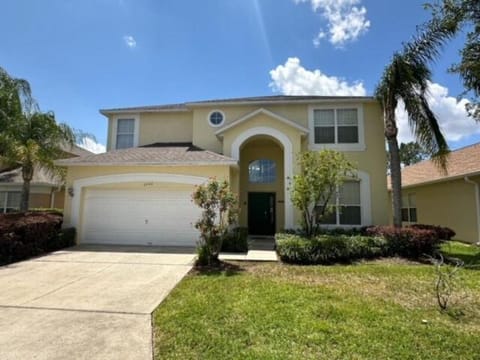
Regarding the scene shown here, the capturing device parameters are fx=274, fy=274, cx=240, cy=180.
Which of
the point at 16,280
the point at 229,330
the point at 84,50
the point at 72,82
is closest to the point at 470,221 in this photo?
the point at 229,330

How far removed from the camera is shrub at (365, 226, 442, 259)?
988 cm

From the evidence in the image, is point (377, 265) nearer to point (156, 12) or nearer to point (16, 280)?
point (16, 280)

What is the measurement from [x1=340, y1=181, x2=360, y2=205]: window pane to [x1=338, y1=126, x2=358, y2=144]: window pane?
7.07ft

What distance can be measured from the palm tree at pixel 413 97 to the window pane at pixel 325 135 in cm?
283

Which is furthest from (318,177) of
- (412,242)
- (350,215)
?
(350,215)

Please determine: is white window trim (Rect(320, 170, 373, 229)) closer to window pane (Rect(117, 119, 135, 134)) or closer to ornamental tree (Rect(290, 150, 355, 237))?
ornamental tree (Rect(290, 150, 355, 237))

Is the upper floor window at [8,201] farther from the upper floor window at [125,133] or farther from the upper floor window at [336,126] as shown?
the upper floor window at [336,126]

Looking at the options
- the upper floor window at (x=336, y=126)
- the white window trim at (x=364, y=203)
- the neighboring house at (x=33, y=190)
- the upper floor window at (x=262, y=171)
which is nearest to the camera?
the white window trim at (x=364, y=203)

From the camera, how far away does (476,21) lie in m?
9.34

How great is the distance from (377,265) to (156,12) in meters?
12.4

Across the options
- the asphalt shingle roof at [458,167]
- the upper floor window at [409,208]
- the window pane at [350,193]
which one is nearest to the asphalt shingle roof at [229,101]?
the window pane at [350,193]

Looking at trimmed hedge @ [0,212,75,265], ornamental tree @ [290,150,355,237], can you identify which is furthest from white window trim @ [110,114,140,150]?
ornamental tree @ [290,150,355,237]

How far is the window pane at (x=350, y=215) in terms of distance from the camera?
1372 centimetres

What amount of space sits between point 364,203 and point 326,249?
5.56 meters
